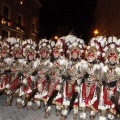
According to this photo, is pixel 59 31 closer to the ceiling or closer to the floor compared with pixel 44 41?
closer to the ceiling

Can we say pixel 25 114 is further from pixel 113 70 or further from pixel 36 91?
pixel 113 70

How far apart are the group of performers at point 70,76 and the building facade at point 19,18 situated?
55.5ft

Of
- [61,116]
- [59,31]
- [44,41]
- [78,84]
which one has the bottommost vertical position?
[61,116]

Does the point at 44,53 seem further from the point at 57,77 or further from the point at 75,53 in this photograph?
the point at 75,53

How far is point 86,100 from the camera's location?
6.14 metres

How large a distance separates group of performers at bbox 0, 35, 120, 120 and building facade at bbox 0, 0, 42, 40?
16.9 m

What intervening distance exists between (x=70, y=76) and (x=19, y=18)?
79.6ft

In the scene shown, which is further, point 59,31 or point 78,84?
point 59,31

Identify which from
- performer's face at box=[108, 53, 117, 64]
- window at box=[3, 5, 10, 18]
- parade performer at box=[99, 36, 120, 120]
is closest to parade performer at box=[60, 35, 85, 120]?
parade performer at box=[99, 36, 120, 120]

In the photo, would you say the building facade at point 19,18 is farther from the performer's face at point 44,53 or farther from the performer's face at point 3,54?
the performer's face at point 44,53

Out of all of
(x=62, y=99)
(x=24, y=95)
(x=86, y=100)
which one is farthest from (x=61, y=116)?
(x=24, y=95)

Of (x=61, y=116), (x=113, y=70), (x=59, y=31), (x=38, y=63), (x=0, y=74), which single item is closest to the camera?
(x=113, y=70)

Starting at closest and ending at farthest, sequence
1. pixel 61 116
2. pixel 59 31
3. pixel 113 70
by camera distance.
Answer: pixel 113 70 < pixel 61 116 < pixel 59 31

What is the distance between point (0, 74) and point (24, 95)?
125 centimetres
